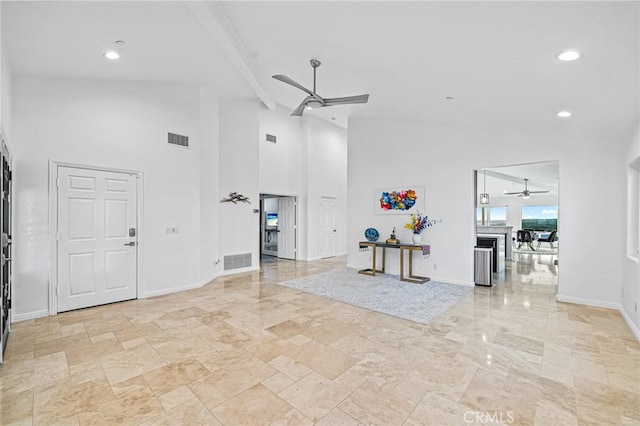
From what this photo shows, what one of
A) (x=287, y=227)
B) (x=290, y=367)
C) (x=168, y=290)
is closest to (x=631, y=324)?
(x=290, y=367)

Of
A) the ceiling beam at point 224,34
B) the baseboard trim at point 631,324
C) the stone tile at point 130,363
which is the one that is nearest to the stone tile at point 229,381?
the stone tile at point 130,363

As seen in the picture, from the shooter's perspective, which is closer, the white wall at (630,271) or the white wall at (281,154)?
the white wall at (630,271)

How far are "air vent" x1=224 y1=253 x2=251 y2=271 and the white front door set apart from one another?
2.25 metres

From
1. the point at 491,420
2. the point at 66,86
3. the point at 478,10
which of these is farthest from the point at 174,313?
the point at 478,10

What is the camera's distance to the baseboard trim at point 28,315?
388cm

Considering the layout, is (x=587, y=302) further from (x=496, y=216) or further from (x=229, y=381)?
(x=496, y=216)

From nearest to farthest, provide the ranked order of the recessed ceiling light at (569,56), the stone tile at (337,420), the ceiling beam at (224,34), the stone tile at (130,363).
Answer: the stone tile at (337,420) → the recessed ceiling light at (569,56) → the stone tile at (130,363) → the ceiling beam at (224,34)

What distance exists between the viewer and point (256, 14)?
11.4 feet

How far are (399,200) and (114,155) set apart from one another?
17.5ft

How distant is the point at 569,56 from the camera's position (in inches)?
102

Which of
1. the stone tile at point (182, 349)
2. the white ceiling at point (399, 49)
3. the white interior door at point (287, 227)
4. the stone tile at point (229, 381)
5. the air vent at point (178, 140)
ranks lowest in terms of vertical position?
the stone tile at point (182, 349)

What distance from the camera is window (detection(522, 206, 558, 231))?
14961 mm

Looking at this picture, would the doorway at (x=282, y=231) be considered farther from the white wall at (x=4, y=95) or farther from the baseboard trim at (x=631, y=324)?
the baseboard trim at (x=631, y=324)

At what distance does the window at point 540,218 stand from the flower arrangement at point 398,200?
12221 mm
